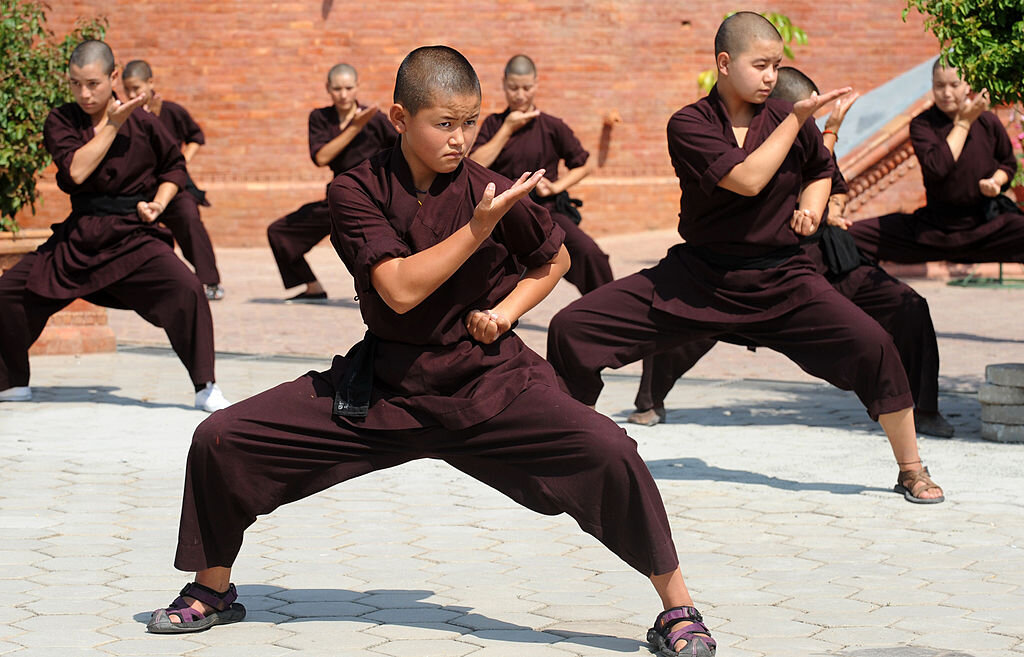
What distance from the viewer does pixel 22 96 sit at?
409 inches

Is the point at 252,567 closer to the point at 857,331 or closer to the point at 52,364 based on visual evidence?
the point at 857,331

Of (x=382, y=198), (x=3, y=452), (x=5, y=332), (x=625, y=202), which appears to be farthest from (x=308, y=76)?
(x=382, y=198)

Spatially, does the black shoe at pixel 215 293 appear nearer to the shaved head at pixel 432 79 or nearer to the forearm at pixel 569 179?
the forearm at pixel 569 179

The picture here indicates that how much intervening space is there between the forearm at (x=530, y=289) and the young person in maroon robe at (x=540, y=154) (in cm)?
565

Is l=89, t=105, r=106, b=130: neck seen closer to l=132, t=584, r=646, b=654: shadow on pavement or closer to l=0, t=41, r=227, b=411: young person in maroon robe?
l=0, t=41, r=227, b=411: young person in maroon robe

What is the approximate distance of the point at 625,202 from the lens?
2067cm

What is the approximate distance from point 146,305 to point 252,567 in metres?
3.41

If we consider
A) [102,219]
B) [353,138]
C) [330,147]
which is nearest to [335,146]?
[330,147]

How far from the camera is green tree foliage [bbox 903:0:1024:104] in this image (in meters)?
6.90

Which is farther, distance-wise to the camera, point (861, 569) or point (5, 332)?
point (5, 332)

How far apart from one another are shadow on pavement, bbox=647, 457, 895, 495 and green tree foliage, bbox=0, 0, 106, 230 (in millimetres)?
5597

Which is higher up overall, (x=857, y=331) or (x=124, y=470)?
(x=857, y=331)

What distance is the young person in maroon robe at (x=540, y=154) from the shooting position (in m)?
10.1

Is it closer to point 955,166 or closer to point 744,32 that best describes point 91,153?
point 744,32
